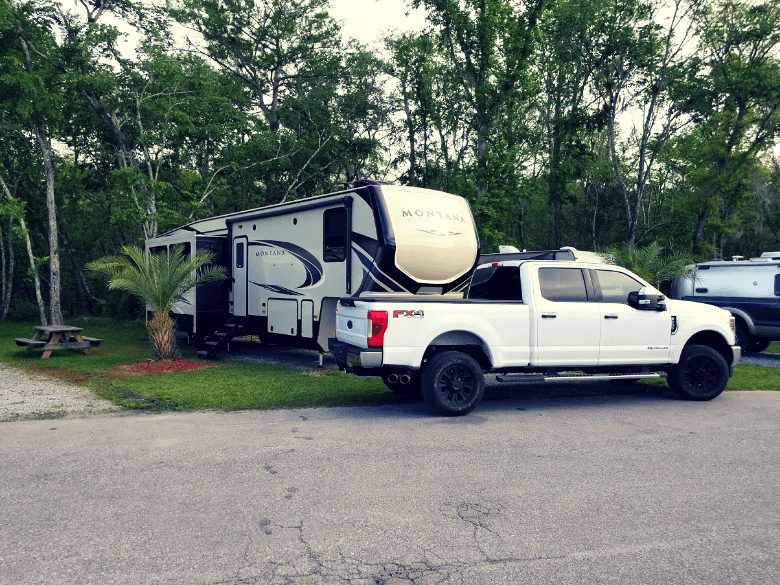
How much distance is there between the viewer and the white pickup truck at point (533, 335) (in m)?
7.64

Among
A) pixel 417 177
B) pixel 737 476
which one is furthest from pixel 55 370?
pixel 417 177

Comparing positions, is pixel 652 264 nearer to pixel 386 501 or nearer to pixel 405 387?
pixel 405 387

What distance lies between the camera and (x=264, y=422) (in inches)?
289

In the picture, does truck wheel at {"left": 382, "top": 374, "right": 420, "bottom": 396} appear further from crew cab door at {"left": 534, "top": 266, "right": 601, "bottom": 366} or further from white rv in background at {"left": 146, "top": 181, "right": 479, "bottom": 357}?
crew cab door at {"left": 534, "top": 266, "right": 601, "bottom": 366}

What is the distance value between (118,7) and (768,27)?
22.1 meters

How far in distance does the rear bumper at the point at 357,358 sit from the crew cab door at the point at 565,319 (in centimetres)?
217

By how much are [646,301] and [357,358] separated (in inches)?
161

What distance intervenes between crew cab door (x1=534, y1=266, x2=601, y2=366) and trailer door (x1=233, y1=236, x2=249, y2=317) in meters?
7.61

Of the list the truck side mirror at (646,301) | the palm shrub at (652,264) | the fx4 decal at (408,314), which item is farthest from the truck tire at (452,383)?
the palm shrub at (652,264)

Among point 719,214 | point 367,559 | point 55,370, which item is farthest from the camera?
point 719,214

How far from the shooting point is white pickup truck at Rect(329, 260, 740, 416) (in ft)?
25.1

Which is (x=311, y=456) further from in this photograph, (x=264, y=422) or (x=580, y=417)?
(x=580, y=417)

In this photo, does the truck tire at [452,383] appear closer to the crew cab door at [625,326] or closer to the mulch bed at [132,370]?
the crew cab door at [625,326]

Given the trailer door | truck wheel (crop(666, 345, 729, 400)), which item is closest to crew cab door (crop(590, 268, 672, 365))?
truck wheel (crop(666, 345, 729, 400))
